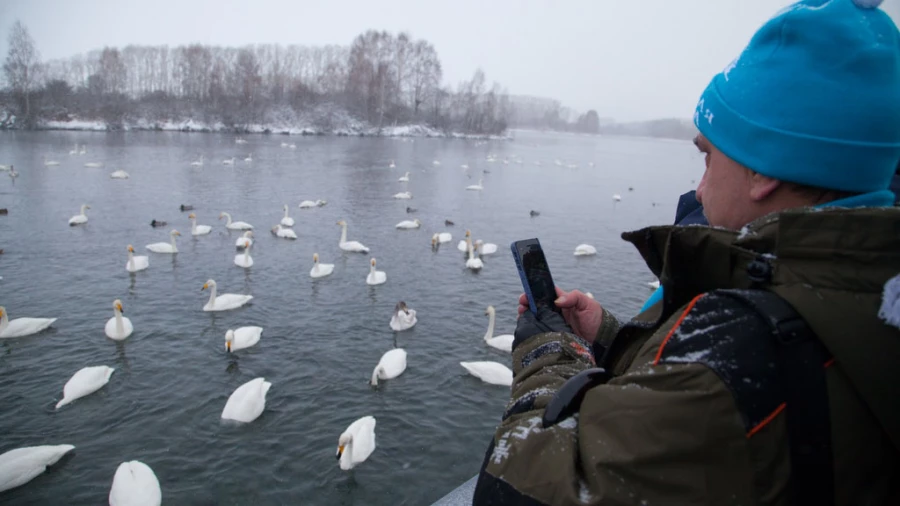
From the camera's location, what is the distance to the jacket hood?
849 mm

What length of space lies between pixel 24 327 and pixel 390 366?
681 centimetres

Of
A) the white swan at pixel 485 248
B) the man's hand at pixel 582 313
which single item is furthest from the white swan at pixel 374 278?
the man's hand at pixel 582 313

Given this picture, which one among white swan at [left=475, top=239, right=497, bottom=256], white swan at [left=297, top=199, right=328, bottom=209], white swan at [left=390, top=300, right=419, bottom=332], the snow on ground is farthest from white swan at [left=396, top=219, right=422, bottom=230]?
the snow on ground

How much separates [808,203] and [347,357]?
27.9 feet

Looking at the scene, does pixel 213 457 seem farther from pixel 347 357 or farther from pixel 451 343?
pixel 451 343

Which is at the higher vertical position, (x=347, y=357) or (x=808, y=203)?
(x=808, y=203)

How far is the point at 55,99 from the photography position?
65.6 m

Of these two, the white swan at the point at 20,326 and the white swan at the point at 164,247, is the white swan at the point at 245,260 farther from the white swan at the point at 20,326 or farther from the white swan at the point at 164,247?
the white swan at the point at 20,326

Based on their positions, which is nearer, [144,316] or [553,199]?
[144,316]

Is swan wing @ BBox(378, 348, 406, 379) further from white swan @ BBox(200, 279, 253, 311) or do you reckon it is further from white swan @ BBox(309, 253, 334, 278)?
white swan @ BBox(309, 253, 334, 278)

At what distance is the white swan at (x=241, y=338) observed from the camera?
895 centimetres

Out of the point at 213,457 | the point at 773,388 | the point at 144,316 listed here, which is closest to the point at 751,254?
the point at 773,388

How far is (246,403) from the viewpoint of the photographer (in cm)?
721

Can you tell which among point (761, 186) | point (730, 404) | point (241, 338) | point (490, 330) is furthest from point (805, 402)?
point (241, 338)
